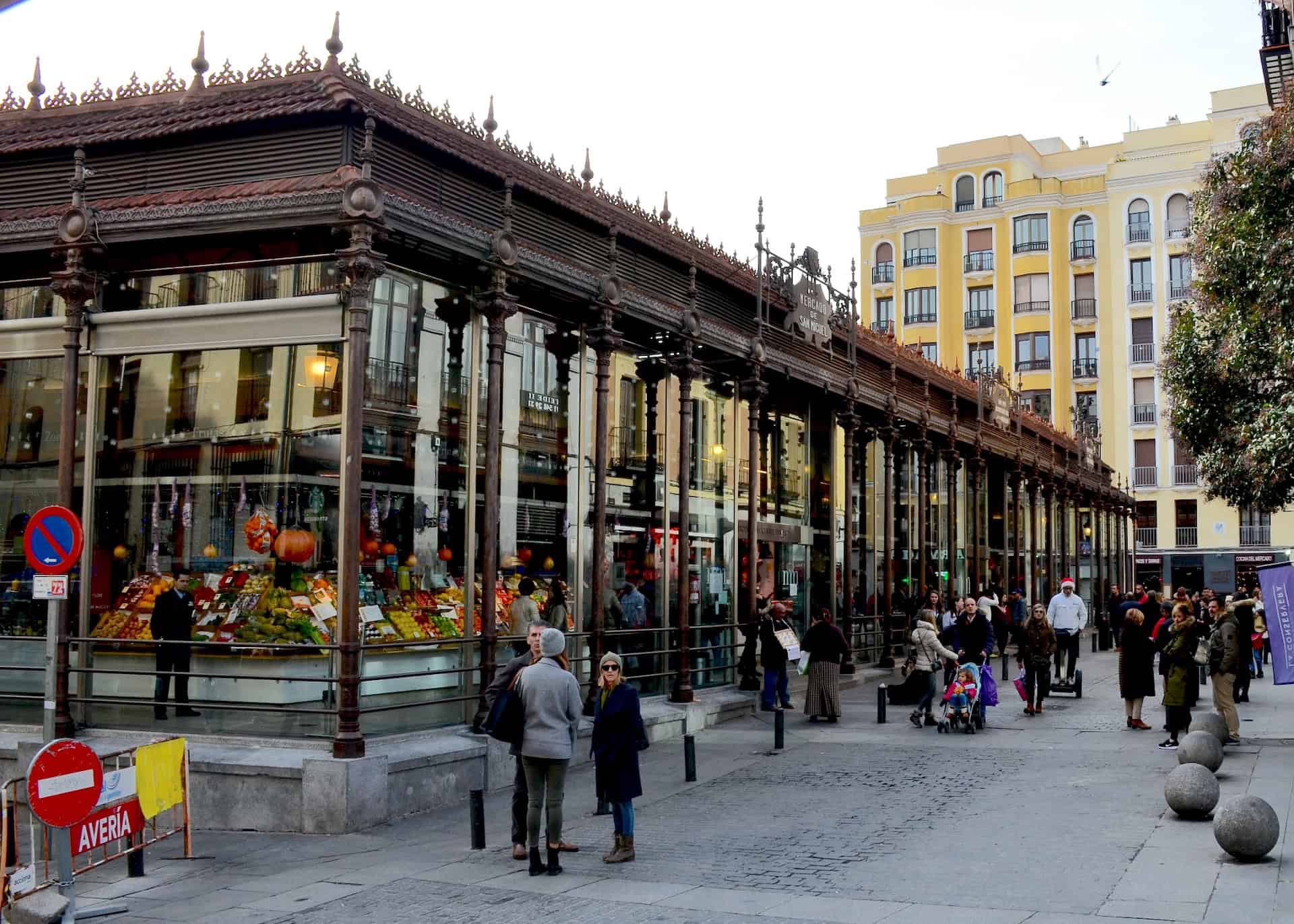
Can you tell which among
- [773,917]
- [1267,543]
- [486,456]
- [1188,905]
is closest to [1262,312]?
[486,456]

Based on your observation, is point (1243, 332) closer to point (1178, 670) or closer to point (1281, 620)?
point (1281, 620)

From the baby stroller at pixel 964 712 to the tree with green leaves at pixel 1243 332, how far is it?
6.41m

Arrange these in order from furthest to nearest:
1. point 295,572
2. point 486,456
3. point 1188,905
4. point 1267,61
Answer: point 1267,61
point 486,456
point 295,572
point 1188,905

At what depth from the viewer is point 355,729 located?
11531 mm

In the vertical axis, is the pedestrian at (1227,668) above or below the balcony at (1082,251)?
below

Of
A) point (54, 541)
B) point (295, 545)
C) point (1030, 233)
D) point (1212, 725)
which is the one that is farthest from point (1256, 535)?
point (54, 541)

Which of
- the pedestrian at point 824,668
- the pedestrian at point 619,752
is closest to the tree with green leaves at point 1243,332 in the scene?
the pedestrian at point 824,668

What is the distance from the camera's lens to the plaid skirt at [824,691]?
18078 mm

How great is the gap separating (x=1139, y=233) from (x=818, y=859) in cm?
6283

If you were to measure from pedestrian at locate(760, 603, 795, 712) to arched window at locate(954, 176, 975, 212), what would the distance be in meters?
56.9

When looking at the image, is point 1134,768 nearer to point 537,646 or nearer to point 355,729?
point 537,646

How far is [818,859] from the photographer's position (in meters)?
9.75

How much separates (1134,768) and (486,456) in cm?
811

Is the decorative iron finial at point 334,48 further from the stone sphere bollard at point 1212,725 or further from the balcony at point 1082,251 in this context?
the balcony at point 1082,251
